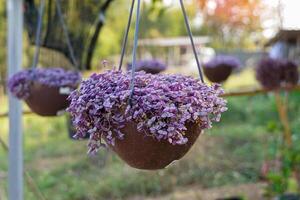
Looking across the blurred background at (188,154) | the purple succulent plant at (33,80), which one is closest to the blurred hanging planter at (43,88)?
the purple succulent plant at (33,80)

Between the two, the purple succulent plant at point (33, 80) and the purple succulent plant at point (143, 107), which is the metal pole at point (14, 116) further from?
the purple succulent plant at point (143, 107)

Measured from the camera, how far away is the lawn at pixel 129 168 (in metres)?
4.15

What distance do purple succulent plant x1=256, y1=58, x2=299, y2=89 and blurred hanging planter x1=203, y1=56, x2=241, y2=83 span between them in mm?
173

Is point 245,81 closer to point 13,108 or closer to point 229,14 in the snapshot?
point 229,14

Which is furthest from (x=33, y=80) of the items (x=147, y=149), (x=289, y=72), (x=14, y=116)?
(x=289, y=72)

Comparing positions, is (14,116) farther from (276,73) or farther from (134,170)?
(134,170)

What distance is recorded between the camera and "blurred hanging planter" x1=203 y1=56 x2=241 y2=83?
102 inches

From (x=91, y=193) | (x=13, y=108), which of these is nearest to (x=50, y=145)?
(x=91, y=193)

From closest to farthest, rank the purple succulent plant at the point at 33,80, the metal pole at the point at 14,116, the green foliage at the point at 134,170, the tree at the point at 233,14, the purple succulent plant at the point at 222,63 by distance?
1. the purple succulent plant at the point at 33,80
2. the metal pole at the point at 14,116
3. the purple succulent plant at the point at 222,63
4. the green foliage at the point at 134,170
5. the tree at the point at 233,14

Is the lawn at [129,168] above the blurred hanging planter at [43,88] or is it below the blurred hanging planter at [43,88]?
below

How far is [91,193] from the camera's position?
13.3ft

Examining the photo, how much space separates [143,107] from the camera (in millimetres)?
862

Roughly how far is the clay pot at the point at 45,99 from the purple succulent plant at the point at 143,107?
68cm

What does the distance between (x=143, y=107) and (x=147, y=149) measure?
0.32 feet
